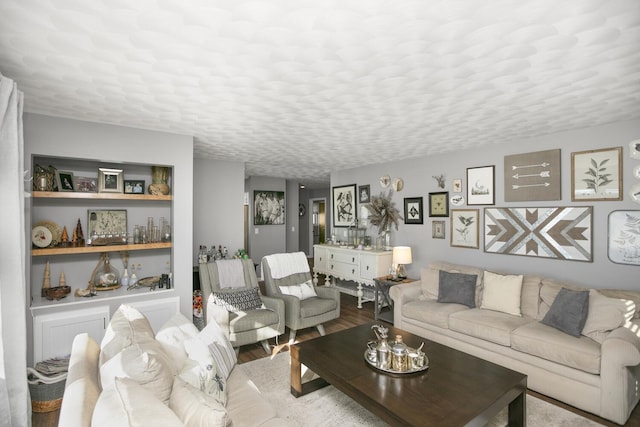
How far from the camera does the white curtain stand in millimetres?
2008

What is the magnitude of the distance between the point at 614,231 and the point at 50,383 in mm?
5318

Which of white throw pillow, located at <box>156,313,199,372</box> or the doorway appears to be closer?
white throw pillow, located at <box>156,313,199,372</box>

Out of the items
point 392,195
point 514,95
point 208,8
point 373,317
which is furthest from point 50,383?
point 392,195

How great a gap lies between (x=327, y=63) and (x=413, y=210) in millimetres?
3706

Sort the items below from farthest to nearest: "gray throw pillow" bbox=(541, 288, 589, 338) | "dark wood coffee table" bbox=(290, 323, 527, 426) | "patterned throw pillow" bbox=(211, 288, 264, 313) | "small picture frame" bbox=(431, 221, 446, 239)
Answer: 1. "small picture frame" bbox=(431, 221, 446, 239)
2. "patterned throw pillow" bbox=(211, 288, 264, 313)
3. "gray throw pillow" bbox=(541, 288, 589, 338)
4. "dark wood coffee table" bbox=(290, 323, 527, 426)

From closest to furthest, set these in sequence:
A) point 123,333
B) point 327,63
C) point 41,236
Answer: point 123,333 → point 327,63 → point 41,236

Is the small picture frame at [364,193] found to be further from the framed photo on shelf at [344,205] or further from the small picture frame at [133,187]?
the small picture frame at [133,187]

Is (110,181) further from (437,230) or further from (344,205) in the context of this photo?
(437,230)

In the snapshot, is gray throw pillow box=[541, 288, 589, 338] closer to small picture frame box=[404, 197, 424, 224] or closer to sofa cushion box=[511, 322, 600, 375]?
sofa cushion box=[511, 322, 600, 375]

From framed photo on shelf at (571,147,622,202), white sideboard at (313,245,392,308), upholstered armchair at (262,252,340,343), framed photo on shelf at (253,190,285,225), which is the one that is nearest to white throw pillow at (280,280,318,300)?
upholstered armchair at (262,252,340,343)

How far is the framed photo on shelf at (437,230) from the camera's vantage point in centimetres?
491

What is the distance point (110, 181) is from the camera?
3561 millimetres

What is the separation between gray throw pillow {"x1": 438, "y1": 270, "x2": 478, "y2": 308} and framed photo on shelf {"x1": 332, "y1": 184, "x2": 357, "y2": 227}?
2.60 metres

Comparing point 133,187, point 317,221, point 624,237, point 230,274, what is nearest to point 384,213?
point 230,274
